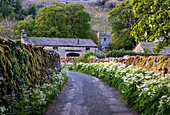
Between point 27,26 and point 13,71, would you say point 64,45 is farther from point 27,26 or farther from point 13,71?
point 13,71

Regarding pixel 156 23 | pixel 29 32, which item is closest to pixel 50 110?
pixel 156 23

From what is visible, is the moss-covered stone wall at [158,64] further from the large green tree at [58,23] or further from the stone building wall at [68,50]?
the large green tree at [58,23]

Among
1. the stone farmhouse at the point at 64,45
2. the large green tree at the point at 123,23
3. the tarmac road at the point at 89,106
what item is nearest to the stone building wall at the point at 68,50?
the stone farmhouse at the point at 64,45

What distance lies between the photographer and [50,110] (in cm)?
480

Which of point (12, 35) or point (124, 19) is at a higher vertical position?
point (124, 19)

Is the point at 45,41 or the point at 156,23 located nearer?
the point at 156,23

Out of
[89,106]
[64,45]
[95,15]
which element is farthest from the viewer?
[95,15]

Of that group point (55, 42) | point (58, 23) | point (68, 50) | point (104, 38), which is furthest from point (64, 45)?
point (104, 38)

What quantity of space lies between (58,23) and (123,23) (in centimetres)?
1479

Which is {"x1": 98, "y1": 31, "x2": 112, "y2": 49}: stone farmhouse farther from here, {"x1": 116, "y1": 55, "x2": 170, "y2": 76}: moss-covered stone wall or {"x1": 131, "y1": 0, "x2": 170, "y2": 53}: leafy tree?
{"x1": 131, "y1": 0, "x2": 170, "y2": 53}: leafy tree

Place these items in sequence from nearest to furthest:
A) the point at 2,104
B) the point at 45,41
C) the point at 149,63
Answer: the point at 2,104 → the point at 149,63 → the point at 45,41

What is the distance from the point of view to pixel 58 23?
118 feet

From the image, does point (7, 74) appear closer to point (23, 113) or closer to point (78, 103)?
point (23, 113)

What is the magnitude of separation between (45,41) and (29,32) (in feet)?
31.9
